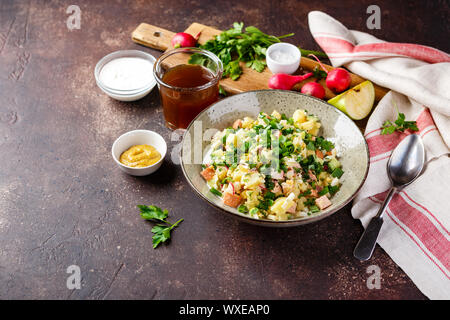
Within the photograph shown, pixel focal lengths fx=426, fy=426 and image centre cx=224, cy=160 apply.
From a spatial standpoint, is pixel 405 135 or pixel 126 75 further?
pixel 126 75

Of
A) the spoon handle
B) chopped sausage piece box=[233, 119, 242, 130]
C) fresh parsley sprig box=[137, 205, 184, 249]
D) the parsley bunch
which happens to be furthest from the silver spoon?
the parsley bunch

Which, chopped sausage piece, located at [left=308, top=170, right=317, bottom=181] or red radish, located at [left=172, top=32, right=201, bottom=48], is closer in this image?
chopped sausage piece, located at [left=308, top=170, right=317, bottom=181]

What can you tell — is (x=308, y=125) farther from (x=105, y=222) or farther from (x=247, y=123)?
(x=105, y=222)

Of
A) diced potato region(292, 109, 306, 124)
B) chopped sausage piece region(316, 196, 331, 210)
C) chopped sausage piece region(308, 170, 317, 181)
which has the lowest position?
chopped sausage piece region(316, 196, 331, 210)

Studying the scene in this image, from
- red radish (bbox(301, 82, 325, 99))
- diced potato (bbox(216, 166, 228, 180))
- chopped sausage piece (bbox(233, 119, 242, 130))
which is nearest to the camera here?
diced potato (bbox(216, 166, 228, 180))

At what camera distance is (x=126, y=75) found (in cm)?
317

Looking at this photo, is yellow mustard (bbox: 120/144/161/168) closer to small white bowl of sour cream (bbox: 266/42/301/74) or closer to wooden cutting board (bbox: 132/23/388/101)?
wooden cutting board (bbox: 132/23/388/101)

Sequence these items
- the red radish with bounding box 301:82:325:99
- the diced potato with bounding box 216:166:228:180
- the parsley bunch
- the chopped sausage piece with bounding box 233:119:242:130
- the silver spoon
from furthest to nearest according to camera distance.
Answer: the parsley bunch → the red radish with bounding box 301:82:325:99 → the chopped sausage piece with bounding box 233:119:242:130 → the diced potato with bounding box 216:166:228:180 → the silver spoon

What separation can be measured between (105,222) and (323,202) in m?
1.27

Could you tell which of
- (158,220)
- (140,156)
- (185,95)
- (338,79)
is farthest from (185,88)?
(338,79)

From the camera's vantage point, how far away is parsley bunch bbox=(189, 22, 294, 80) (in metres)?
3.26

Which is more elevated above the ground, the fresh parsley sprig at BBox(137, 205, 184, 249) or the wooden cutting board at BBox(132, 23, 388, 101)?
the wooden cutting board at BBox(132, 23, 388, 101)

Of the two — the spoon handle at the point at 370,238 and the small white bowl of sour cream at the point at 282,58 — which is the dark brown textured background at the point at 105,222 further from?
the small white bowl of sour cream at the point at 282,58
